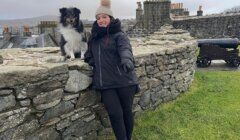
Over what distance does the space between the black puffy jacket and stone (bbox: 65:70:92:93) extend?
0.20 m

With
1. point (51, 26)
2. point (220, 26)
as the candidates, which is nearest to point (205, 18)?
point (220, 26)

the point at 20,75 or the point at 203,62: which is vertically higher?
the point at 20,75

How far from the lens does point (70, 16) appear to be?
455 centimetres

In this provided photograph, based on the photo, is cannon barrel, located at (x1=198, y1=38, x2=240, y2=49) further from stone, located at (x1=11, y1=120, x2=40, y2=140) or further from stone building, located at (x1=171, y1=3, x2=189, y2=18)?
stone building, located at (x1=171, y1=3, x2=189, y2=18)

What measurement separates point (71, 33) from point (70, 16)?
24 cm

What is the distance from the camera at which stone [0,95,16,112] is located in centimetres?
369

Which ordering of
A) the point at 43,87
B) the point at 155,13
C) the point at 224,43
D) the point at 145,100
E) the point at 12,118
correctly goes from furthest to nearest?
the point at 155,13, the point at 224,43, the point at 145,100, the point at 43,87, the point at 12,118

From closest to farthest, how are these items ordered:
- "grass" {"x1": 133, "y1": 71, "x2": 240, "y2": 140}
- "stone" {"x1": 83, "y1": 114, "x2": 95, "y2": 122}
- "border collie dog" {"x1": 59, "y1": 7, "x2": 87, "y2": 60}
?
"border collie dog" {"x1": 59, "y1": 7, "x2": 87, "y2": 60} → "stone" {"x1": 83, "y1": 114, "x2": 95, "y2": 122} → "grass" {"x1": 133, "y1": 71, "x2": 240, "y2": 140}

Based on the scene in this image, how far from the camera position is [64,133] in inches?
179

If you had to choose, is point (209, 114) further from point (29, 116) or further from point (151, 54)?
point (29, 116)

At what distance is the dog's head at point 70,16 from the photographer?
4.55 metres

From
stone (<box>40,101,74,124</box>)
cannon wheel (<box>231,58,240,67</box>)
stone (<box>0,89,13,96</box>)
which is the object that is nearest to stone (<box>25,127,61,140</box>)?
stone (<box>40,101,74,124</box>)

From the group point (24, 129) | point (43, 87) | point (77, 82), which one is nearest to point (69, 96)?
point (77, 82)

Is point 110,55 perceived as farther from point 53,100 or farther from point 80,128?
point 80,128
